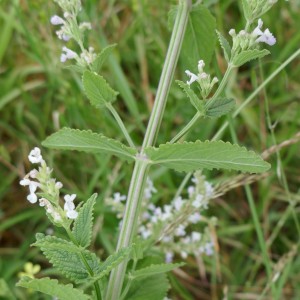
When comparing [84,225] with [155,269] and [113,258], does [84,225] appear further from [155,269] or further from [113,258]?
[155,269]

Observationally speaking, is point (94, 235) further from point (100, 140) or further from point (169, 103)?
point (100, 140)

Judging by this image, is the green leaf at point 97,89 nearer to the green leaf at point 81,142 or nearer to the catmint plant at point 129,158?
the catmint plant at point 129,158

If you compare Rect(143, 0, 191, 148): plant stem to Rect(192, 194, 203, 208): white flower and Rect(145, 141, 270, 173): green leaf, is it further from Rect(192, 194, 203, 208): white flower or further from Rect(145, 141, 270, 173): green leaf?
Rect(192, 194, 203, 208): white flower

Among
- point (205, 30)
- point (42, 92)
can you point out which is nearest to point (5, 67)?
point (42, 92)

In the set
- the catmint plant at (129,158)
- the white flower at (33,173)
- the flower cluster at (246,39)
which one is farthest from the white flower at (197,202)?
the white flower at (33,173)

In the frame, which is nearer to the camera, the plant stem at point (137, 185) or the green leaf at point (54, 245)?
the green leaf at point (54, 245)

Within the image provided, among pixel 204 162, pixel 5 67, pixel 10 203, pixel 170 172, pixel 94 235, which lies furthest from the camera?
pixel 5 67

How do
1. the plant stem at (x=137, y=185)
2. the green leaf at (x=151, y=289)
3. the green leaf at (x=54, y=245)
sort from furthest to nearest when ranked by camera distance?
the green leaf at (x=151, y=289) < the plant stem at (x=137, y=185) < the green leaf at (x=54, y=245)
